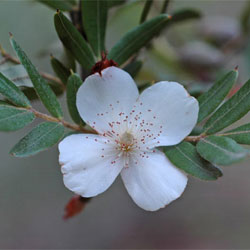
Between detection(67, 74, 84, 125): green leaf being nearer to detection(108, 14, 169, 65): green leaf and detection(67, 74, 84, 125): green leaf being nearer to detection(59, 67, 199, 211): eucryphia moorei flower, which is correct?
detection(59, 67, 199, 211): eucryphia moorei flower

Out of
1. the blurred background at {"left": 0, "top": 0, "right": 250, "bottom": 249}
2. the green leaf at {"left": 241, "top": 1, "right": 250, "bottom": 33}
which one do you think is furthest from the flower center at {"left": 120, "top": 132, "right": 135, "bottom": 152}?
the blurred background at {"left": 0, "top": 0, "right": 250, "bottom": 249}

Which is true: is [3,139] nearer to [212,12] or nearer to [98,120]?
[212,12]

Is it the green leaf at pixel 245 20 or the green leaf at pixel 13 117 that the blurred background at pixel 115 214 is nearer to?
the green leaf at pixel 245 20

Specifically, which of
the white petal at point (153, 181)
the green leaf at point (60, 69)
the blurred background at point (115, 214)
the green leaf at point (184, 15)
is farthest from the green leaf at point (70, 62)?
the blurred background at point (115, 214)

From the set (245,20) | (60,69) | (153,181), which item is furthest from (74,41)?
(245,20)

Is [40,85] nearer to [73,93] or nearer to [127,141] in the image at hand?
[73,93]
